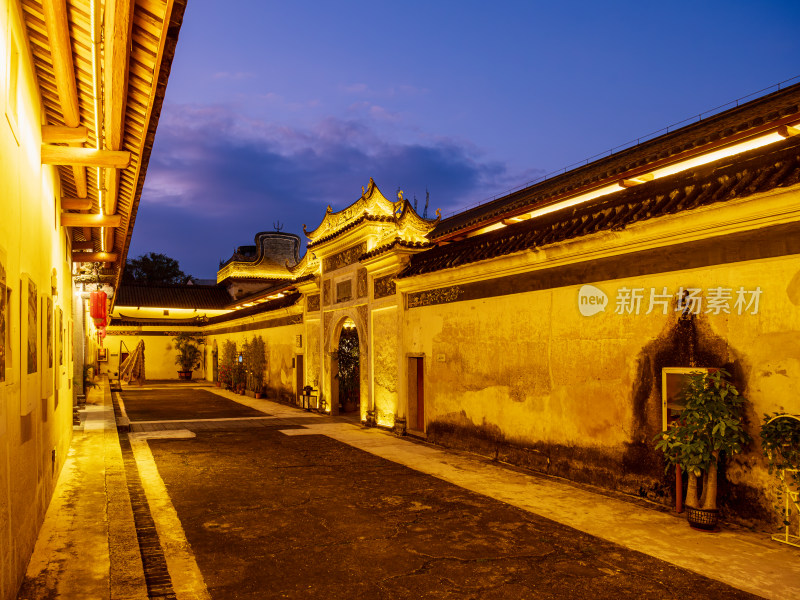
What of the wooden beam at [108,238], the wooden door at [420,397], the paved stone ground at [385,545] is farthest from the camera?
the wooden door at [420,397]

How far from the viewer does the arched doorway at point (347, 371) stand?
666 inches


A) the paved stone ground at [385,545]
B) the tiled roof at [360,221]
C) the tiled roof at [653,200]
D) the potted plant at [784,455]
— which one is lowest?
the paved stone ground at [385,545]

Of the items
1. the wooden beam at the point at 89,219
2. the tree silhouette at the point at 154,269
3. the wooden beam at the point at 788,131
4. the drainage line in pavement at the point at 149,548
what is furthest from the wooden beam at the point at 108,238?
the tree silhouette at the point at 154,269

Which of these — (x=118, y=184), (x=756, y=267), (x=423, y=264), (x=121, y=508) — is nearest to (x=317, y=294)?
(x=423, y=264)

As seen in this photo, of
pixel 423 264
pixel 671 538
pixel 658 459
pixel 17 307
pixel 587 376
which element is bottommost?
pixel 671 538

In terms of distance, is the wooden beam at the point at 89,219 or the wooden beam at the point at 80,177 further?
the wooden beam at the point at 89,219

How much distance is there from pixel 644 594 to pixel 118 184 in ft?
23.2

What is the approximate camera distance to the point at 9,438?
12.9ft

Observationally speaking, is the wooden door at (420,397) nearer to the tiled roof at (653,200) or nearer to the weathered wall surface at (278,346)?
the tiled roof at (653,200)

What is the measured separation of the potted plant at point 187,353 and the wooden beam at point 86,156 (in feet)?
92.0

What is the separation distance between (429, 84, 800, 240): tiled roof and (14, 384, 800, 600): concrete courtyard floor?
4.23 m

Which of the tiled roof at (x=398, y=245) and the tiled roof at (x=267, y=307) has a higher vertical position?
the tiled roof at (x=398, y=245)

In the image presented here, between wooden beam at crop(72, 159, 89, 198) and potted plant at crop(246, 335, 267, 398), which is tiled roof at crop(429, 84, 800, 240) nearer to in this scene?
wooden beam at crop(72, 159, 89, 198)

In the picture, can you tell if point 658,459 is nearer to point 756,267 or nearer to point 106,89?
point 756,267
